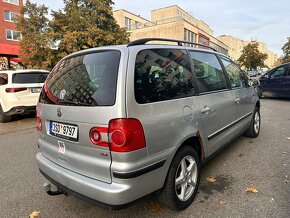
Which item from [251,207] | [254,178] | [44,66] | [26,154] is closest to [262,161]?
[254,178]

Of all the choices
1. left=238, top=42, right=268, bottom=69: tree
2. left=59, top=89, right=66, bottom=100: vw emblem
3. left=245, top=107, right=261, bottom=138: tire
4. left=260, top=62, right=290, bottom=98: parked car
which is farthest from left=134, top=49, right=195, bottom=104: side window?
left=238, top=42, right=268, bottom=69: tree

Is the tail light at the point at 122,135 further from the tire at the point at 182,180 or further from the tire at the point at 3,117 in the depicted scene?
the tire at the point at 3,117

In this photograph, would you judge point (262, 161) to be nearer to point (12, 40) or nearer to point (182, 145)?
point (182, 145)

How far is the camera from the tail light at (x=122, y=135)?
2.05m

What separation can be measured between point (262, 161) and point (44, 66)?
16762mm

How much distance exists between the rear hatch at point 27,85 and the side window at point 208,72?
18.4ft

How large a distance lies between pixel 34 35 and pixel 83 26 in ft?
11.4

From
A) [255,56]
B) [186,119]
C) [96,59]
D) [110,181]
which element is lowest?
[110,181]

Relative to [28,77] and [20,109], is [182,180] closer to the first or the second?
[20,109]

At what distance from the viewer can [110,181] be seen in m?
2.12

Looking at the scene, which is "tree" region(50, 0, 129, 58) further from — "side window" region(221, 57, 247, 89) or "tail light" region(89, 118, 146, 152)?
"tail light" region(89, 118, 146, 152)

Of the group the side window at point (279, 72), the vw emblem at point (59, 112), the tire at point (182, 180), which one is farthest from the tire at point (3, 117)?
the side window at point (279, 72)

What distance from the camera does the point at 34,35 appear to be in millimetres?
17406

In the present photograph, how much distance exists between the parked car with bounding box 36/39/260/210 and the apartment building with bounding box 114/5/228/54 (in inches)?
1116
